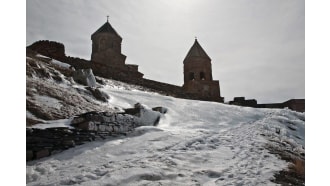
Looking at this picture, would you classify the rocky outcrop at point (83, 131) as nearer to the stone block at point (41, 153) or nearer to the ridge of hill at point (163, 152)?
the stone block at point (41, 153)

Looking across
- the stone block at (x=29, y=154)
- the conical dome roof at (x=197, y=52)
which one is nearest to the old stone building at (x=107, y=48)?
the conical dome roof at (x=197, y=52)

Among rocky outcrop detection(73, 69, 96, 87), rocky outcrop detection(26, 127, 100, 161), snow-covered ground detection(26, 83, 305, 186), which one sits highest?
rocky outcrop detection(73, 69, 96, 87)

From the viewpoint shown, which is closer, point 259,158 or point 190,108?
point 259,158

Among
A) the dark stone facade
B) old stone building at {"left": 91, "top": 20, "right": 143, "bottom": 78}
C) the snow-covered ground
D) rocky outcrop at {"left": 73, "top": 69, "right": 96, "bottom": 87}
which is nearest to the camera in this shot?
the snow-covered ground

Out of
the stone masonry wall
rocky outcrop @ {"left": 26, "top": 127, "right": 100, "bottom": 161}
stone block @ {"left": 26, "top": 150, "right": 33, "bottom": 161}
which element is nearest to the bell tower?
the stone masonry wall

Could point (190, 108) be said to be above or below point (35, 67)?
below

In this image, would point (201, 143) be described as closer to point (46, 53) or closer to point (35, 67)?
point (35, 67)

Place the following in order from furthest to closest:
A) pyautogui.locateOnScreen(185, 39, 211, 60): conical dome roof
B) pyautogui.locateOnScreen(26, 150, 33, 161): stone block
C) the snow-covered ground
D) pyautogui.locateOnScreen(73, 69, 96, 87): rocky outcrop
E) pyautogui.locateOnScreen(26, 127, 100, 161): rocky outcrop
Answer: pyautogui.locateOnScreen(185, 39, 211, 60): conical dome roof → pyautogui.locateOnScreen(73, 69, 96, 87): rocky outcrop → pyautogui.locateOnScreen(26, 127, 100, 161): rocky outcrop → pyautogui.locateOnScreen(26, 150, 33, 161): stone block → the snow-covered ground

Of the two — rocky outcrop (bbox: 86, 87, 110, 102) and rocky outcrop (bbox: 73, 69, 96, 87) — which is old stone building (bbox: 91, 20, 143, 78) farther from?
rocky outcrop (bbox: 86, 87, 110, 102)

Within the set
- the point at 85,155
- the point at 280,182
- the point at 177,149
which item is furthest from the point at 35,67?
the point at 280,182

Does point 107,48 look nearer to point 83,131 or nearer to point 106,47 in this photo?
point 106,47

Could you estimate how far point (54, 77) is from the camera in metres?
7.61

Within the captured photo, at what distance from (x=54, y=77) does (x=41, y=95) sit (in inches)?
78.7

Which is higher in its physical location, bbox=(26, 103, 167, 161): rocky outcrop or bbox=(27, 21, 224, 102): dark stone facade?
bbox=(27, 21, 224, 102): dark stone facade
